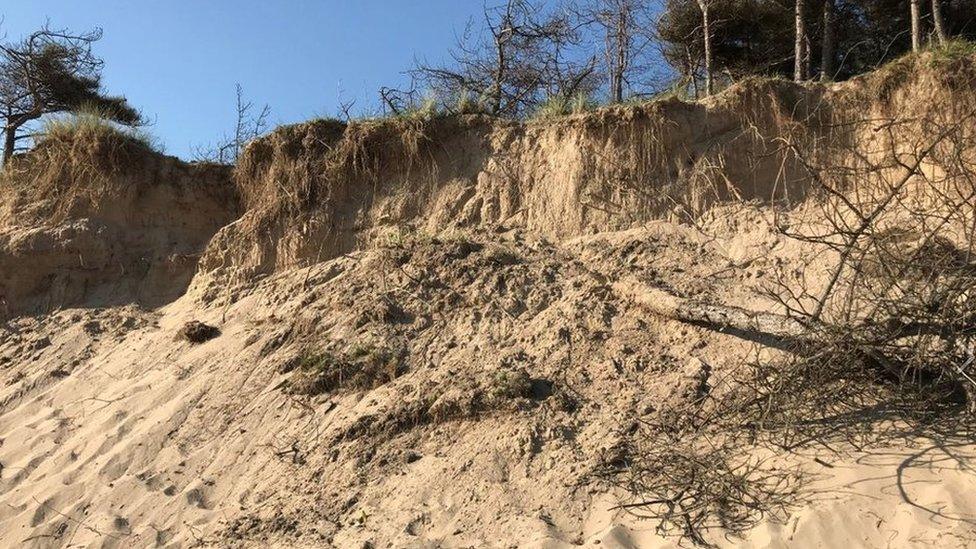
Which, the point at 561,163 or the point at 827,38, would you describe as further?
the point at 827,38

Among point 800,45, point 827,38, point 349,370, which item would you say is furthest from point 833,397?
point 827,38

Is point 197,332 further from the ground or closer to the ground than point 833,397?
further from the ground

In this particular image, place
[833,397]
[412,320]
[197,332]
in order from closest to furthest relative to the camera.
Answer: [833,397] → [412,320] → [197,332]

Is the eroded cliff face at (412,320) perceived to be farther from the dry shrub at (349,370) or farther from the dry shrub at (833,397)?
the dry shrub at (833,397)

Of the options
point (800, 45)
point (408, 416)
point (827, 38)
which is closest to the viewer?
point (408, 416)

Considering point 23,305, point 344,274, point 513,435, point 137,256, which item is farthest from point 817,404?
point 23,305

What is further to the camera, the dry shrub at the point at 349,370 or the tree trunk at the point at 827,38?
the tree trunk at the point at 827,38

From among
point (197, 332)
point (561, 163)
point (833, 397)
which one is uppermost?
point (561, 163)

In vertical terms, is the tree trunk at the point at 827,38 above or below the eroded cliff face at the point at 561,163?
above

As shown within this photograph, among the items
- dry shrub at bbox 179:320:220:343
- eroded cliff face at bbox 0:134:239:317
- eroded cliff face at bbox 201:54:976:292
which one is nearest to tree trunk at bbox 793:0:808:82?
eroded cliff face at bbox 201:54:976:292

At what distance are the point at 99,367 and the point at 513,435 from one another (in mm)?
4137

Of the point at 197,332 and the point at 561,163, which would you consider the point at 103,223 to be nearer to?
the point at 197,332

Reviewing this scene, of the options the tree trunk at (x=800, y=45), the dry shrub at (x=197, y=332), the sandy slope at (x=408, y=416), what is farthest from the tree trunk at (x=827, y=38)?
the dry shrub at (x=197, y=332)

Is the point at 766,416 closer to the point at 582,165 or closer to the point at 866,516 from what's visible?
the point at 866,516
